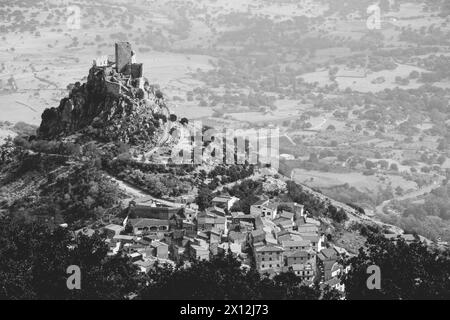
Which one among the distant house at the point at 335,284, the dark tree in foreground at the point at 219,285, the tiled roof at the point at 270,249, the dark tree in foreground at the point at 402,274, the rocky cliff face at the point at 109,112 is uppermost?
the rocky cliff face at the point at 109,112

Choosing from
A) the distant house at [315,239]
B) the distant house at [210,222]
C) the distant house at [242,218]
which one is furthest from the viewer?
the distant house at [242,218]

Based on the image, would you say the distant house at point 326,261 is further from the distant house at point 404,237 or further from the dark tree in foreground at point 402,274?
the distant house at point 404,237

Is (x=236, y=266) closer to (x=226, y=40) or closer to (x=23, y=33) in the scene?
(x=23, y=33)

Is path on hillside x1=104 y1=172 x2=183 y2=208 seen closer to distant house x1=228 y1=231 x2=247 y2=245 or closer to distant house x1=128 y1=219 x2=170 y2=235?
distant house x1=128 y1=219 x2=170 y2=235

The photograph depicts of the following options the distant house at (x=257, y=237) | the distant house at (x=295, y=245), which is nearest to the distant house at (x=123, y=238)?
the distant house at (x=257, y=237)

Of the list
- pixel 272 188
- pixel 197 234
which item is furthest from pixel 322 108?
pixel 197 234

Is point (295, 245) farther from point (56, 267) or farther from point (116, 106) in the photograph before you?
point (116, 106)
